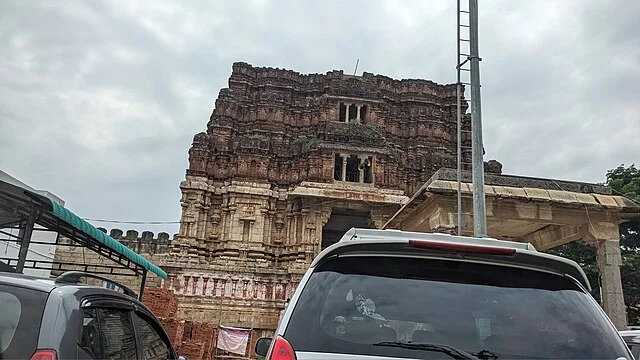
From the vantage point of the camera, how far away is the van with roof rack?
2199mm

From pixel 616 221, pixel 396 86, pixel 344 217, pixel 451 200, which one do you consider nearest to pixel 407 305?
pixel 451 200

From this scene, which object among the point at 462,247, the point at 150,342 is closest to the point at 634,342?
the point at 462,247

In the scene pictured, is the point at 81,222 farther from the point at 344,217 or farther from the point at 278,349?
the point at 344,217

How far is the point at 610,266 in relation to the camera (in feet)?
32.7

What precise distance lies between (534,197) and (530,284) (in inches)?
341

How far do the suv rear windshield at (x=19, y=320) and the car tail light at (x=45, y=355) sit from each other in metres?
0.03

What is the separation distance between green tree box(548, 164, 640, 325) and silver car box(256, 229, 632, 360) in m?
17.8

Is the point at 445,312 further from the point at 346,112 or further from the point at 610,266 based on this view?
the point at 346,112

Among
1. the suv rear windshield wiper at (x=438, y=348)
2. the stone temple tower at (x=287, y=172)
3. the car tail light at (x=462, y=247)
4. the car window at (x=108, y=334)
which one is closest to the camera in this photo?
the suv rear windshield wiper at (x=438, y=348)

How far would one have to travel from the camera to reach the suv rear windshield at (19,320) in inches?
85.4

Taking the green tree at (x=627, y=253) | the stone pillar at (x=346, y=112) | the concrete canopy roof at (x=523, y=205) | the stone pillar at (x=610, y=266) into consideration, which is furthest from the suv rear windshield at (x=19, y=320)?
the stone pillar at (x=346, y=112)

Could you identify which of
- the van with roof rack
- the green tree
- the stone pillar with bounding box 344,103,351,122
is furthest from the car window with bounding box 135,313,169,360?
the stone pillar with bounding box 344,103,351,122

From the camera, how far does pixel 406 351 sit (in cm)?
181

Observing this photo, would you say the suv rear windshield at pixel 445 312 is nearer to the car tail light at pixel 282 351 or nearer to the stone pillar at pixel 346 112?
the car tail light at pixel 282 351
